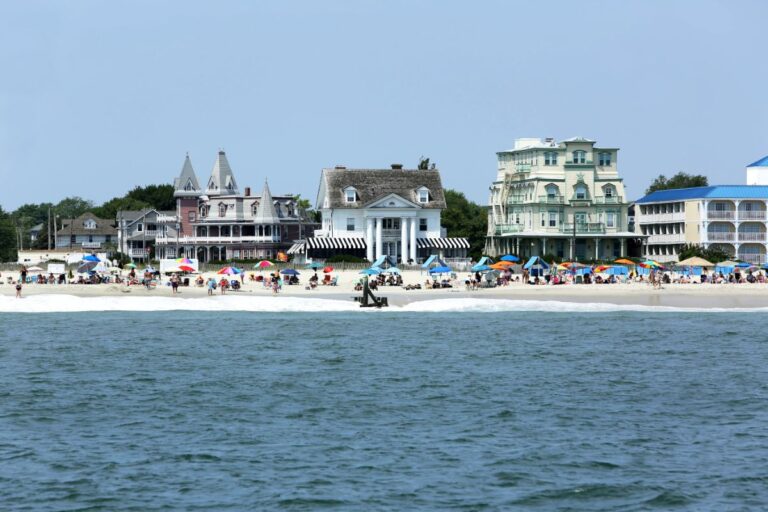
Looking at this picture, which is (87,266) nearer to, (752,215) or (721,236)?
(721,236)

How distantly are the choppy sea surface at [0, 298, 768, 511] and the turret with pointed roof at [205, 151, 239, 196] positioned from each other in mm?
63444

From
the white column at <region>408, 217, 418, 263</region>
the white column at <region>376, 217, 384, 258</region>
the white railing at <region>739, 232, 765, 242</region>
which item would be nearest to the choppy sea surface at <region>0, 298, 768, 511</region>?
the white column at <region>376, 217, 384, 258</region>

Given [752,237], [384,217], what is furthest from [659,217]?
[384,217]

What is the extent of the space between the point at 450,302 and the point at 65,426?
37431 millimetres

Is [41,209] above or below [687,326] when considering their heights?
above

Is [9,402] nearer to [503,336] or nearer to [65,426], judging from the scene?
[65,426]

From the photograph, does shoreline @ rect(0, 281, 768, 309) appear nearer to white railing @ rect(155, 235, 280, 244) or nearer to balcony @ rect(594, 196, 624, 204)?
balcony @ rect(594, 196, 624, 204)

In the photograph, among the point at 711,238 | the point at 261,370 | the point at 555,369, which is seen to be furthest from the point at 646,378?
the point at 711,238

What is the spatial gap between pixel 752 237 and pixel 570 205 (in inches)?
690

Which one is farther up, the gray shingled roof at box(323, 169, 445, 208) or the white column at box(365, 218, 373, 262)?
the gray shingled roof at box(323, 169, 445, 208)

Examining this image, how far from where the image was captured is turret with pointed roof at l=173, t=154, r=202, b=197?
118 m

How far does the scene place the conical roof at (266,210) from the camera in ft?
353

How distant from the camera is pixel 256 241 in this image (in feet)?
353

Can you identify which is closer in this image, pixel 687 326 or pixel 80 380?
pixel 80 380
